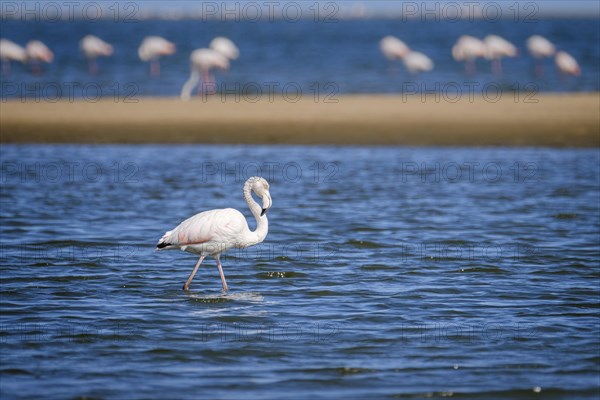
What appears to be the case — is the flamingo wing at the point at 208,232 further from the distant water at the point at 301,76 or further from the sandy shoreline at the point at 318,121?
the distant water at the point at 301,76

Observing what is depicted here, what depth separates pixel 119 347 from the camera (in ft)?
24.6

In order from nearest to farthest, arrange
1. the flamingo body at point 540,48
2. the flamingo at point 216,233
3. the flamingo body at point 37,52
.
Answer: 1. the flamingo at point 216,233
2. the flamingo body at point 37,52
3. the flamingo body at point 540,48

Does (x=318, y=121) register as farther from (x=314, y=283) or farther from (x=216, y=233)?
(x=216, y=233)

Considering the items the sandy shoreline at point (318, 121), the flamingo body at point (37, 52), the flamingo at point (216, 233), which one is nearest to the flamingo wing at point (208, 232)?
the flamingo at point (216, 233)

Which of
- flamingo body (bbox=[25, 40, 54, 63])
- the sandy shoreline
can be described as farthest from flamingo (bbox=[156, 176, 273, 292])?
flamingo body (bbox=[25, 40, 54, 63])

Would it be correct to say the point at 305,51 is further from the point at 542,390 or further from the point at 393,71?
the point at 542,390

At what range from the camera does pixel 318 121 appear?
20.4m

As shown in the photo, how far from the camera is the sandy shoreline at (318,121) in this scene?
62.6 feet

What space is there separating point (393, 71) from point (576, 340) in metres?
26.2

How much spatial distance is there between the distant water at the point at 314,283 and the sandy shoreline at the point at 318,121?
1916 mm

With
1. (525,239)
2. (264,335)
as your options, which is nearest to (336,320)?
(264,335)

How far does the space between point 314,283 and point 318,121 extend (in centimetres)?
1095

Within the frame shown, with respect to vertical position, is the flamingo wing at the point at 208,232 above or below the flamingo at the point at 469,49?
below

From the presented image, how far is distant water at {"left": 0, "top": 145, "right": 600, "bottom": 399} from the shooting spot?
270 inches
